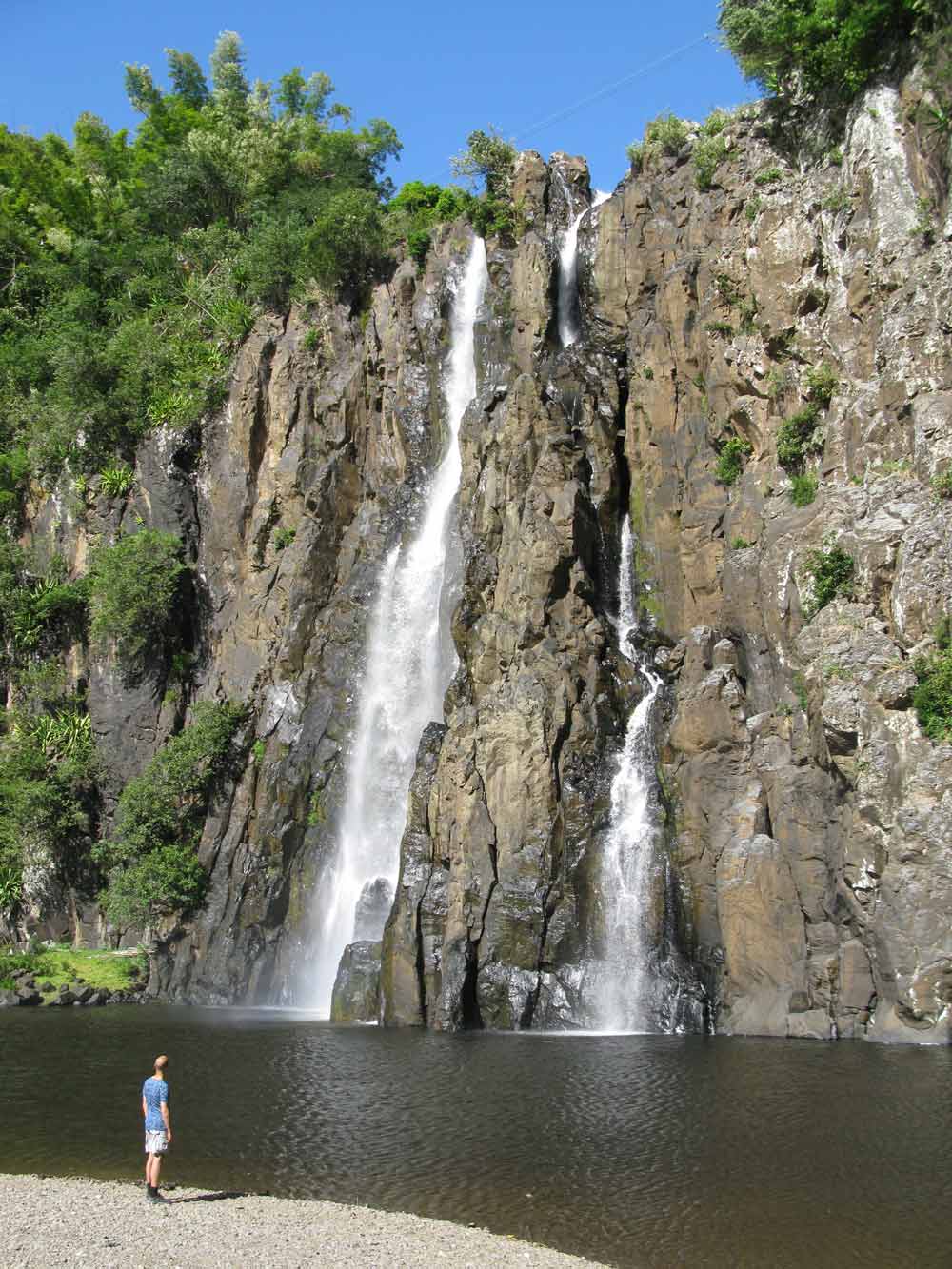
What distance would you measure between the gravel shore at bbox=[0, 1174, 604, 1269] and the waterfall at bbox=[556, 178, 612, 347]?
39421mm

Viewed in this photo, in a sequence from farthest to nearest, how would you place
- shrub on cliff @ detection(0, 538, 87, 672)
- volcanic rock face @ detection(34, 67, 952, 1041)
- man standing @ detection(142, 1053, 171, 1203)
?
shrub on cliff @ detection(0, 538, 87, 672)
volcanic rock face @ detection(34, 67, 952, 1041)
man standing @ detection(142, 1053, 171, 1203)

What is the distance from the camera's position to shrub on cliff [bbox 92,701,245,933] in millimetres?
43375

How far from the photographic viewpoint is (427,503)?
4778cm

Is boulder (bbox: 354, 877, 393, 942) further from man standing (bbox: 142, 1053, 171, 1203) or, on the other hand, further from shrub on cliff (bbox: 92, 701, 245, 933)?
man standing (bbox: 142, 1053, 171, 1203)

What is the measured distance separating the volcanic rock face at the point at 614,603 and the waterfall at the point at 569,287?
0.82 meters

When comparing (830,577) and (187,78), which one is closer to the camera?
(830,577)

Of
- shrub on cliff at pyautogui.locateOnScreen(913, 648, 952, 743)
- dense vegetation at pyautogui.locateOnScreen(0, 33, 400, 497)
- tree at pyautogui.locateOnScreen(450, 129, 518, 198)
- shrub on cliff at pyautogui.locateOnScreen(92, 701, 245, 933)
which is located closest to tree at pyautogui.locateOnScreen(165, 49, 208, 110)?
dense vegetation at pyautogui.locateOnScreen(0, 33, 400, 497)

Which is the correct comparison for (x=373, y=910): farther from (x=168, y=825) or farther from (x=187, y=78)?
(x=187, y=78)


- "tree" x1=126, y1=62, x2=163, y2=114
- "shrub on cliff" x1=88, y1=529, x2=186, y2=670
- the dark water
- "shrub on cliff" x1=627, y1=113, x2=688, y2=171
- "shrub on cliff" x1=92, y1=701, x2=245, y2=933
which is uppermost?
"tree" x1=126, y1=62, x2=163, y2=114

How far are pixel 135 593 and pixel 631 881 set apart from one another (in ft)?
90.7

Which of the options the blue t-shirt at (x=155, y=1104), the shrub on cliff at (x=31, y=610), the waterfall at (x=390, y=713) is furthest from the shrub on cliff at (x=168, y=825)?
the blue t-shirt at (x=155, y=1104)

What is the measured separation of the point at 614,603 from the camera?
4116 cm

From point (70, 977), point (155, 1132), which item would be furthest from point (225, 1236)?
point (70, 977)

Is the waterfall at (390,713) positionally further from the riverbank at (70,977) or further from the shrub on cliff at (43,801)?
the shrub on cliff at (43,801)
